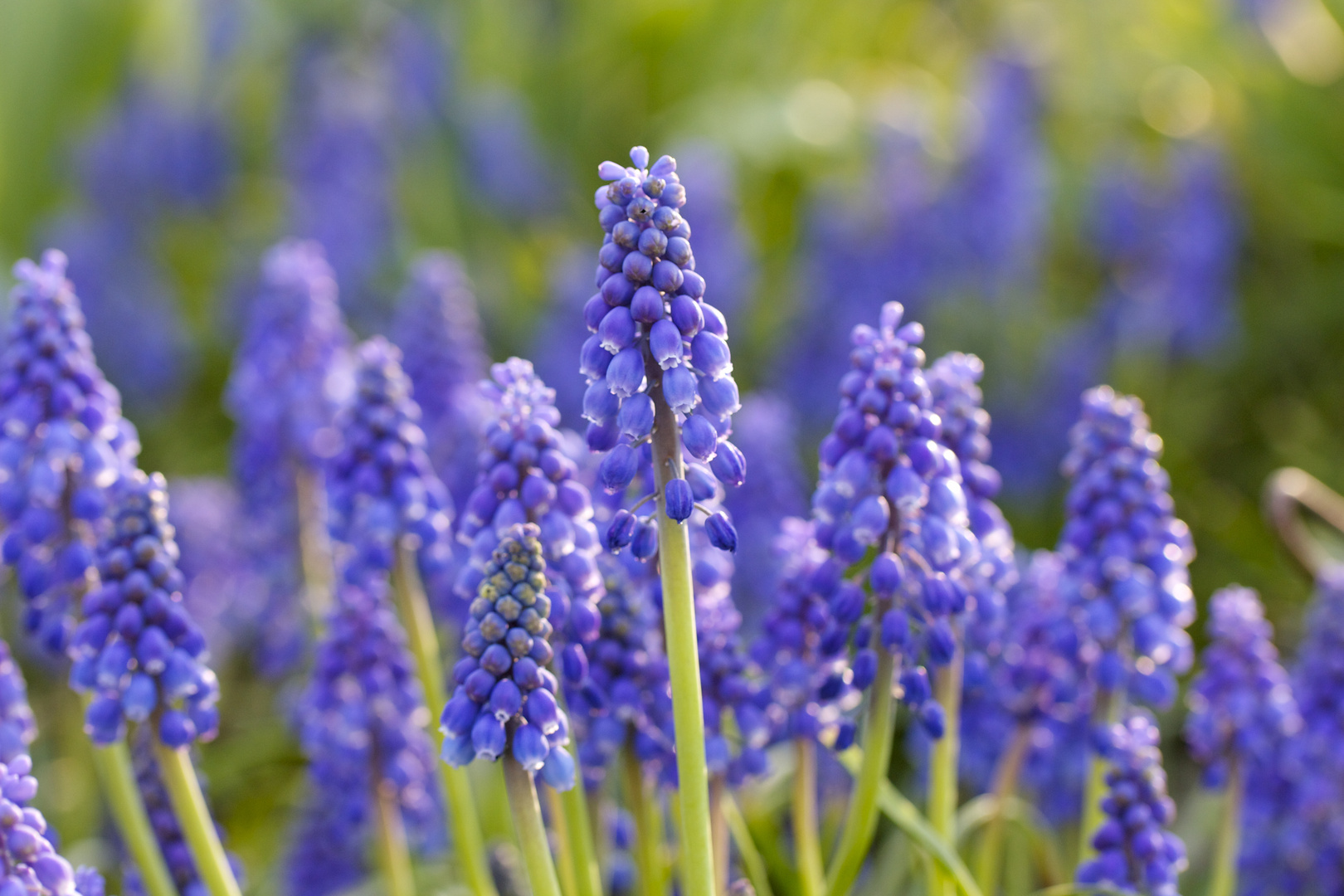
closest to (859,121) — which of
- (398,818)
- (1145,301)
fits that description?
(1145,301)

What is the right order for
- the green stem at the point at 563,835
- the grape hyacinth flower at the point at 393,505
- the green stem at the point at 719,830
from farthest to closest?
the grape hyacinth flower at the point at 393,505 → the green stem at the point at 719,830 → the green stem at the point at 563,835

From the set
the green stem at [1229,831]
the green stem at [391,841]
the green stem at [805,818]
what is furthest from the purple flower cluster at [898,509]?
the green stem at [391,841]

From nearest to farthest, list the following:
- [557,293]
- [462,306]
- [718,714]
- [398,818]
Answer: [718,714] → [398,818] → [462,306] → [557,293]

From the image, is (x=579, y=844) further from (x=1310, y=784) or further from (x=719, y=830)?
(x=1310, y=784)

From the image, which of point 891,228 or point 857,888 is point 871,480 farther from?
point 891,228

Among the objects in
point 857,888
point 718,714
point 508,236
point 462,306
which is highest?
point 508,236

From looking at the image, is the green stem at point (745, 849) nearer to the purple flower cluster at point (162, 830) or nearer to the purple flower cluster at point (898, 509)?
the purple flower cluster at point (898, 509)
